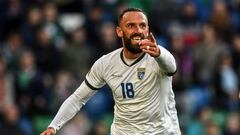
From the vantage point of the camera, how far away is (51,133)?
9.87 metres

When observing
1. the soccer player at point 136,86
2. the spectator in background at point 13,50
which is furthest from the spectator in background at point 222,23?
the soccer player at point 136,86

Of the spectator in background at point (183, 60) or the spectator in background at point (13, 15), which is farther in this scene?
the spectator in background at point (13, 15)

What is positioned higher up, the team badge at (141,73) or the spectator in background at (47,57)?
the team badge at (141,73)

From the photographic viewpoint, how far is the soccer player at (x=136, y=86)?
9625 mm

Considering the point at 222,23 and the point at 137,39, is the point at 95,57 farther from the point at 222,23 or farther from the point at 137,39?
the point at 137,39

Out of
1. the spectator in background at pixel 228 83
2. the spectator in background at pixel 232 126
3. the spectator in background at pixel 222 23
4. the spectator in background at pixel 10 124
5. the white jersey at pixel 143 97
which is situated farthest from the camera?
the spectator in background at pixel 222 23

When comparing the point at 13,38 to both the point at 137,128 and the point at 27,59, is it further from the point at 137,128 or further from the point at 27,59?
the point at 137,128

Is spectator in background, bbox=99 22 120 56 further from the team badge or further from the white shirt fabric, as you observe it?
the team badge

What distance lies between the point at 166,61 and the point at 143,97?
75 centimetres

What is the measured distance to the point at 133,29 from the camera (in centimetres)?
951

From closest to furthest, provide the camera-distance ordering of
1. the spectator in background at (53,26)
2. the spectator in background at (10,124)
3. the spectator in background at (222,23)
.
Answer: the spectator in background at (10,124) → the spectator in background at (53,26) → the spectator in background at (222,23)

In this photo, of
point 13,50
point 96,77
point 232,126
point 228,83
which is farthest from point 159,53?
point 13,50

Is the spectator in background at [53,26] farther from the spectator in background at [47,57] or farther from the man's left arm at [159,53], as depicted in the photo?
the man's left arm at [159,53]

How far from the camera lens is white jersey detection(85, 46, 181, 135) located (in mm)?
9727
